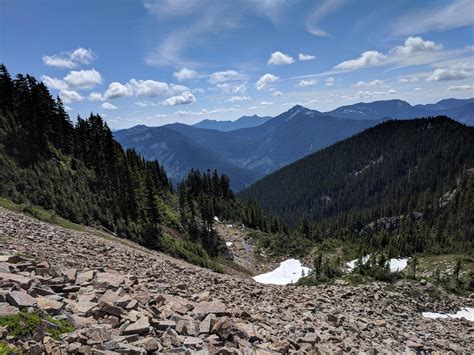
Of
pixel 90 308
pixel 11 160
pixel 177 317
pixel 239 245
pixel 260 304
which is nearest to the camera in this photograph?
pixel 90 308

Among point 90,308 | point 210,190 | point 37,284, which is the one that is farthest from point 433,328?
point 210,190

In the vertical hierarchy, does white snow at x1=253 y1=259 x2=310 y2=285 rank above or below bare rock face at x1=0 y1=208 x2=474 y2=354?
below

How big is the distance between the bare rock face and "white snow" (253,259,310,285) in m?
27.0

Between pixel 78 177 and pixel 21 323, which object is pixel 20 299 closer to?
pixel 21 323

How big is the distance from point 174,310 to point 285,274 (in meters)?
46.7

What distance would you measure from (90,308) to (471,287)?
37.2 metres

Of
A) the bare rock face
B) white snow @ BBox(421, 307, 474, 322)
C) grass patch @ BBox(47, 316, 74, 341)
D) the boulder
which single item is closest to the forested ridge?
the bare rock face

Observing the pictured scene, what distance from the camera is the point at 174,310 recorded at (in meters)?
13.0

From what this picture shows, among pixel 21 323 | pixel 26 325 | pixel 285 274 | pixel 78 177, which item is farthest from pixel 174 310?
pixel 285 274

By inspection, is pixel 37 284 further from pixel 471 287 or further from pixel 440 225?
pixel 440 225

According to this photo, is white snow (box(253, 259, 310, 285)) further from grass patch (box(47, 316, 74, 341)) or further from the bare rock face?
grass patch (box(47, 316, 74, 341))

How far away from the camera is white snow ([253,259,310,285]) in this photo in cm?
5306

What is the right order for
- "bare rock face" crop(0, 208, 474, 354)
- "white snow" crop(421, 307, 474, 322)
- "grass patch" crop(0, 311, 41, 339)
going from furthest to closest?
"white snow" crop(421, 307, 474, 322) → "bare rock face" crop(0, 208, 474, 354) → "grass patch" crop(0, 311, 41, 339)

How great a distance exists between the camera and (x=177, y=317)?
12109mm
